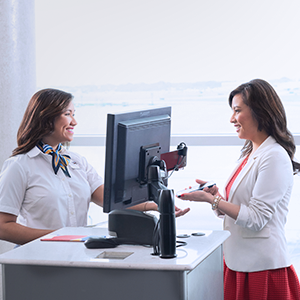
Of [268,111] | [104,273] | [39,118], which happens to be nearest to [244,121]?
[268,111]

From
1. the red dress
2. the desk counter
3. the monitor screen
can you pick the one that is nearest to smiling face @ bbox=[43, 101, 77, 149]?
the monitor screen

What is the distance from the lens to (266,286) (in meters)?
2.05

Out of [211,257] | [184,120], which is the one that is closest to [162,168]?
[211,257]

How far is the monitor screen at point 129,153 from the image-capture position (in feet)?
5.14

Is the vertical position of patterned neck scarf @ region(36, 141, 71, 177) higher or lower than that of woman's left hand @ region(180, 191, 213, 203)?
higher

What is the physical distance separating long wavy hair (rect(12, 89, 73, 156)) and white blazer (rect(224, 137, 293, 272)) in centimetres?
109

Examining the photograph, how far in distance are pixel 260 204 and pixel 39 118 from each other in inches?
50.1

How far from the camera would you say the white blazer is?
6.70 ft

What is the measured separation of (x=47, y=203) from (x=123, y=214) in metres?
0.60

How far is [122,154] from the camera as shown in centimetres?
158

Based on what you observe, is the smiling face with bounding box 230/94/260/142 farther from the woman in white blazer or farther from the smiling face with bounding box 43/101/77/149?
the smiling face with bounding box 43/101/77/149

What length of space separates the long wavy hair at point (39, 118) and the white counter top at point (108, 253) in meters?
0.69

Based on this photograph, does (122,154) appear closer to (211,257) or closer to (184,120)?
(211,257)

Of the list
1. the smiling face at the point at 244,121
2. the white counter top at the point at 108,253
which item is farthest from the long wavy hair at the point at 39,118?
the smiling face at the point at 244,121
